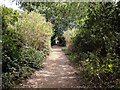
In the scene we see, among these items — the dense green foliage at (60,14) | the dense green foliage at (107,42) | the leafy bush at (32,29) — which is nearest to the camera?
the dense green foliage at (107,42)

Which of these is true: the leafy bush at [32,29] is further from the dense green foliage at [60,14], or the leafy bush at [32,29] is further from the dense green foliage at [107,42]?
the dense green foliage at [107,42]

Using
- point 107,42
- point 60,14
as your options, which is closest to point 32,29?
point 60,14

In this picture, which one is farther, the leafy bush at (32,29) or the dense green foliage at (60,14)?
the leafy bush at (32,29)

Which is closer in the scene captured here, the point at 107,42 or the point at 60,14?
the point at 107,42

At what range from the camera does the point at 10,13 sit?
9625 mm

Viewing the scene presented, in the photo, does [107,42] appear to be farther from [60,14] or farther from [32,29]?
[60,14]

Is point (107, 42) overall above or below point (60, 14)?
below

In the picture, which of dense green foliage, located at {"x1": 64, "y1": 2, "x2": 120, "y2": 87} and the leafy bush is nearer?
dense green foliage, located at {"x1": 64, "y1": 2, "x2": 120, "y2": 87}

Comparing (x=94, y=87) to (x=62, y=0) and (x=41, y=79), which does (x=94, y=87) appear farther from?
(x=62, y=0)

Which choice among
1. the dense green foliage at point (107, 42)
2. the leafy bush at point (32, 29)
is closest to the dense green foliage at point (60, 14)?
the leafy bush at point (32, 29)

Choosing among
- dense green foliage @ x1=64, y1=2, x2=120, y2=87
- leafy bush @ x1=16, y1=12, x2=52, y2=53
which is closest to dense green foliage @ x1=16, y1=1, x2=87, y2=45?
leafy bush @ x1=16, y1=12, x2=52, y2=53

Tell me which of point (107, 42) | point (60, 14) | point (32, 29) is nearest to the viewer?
point (107, 42)

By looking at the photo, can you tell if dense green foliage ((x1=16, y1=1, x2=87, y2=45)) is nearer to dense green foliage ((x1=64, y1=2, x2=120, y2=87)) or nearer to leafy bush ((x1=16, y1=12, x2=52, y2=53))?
leafy bush ((x1=16, y1=12, x2=52, y2=53))

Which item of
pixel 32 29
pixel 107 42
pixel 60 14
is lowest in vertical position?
pixel 107 42
